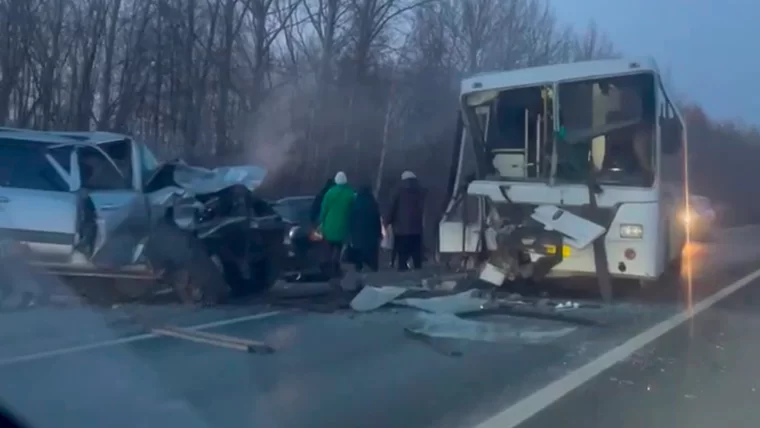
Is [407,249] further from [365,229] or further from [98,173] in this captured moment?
[98,173]

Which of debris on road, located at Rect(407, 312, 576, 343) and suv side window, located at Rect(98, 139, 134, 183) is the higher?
suv side window, located at Rect(98, 139, 134, 183)

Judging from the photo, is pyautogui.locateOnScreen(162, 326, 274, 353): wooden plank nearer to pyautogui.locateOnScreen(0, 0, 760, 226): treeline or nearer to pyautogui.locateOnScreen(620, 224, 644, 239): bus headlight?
pyautogui.locateOnScreen(620, 224, 644, 239): bus headlight

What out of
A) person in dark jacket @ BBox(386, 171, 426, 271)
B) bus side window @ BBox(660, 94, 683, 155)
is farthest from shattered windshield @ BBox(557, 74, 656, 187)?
person in dark jacket @ BBox(386, 171, 426, 271)

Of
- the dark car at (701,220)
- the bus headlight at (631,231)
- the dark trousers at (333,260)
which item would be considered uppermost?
the bus headlight at (631,231)

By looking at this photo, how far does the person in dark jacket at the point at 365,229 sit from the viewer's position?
57.9 feet

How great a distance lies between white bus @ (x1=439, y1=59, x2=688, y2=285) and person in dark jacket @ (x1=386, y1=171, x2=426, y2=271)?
3227 millimetres

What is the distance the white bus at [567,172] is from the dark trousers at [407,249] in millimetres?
3470

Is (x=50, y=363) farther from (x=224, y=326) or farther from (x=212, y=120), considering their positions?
(x=212, y=120)

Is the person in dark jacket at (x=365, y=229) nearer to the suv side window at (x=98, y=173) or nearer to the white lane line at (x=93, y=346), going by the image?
the suv side window at (x=98, y=173)

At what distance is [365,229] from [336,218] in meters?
1.02

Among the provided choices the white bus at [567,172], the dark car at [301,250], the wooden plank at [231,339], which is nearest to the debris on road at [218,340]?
the wooden plank at [231,339]

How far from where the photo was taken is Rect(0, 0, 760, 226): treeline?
33.2 m

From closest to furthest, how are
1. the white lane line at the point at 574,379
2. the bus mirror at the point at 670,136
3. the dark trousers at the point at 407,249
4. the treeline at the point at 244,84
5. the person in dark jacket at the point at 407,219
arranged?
the white lane line at the point at 574,379 → the bus mirror at the point at 670,136 → the person in dark jacket at the point at 407,219 → the dark trousers at the point at 407,249 → the treeline at the point at 244,84

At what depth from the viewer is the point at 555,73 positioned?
1473 cm
